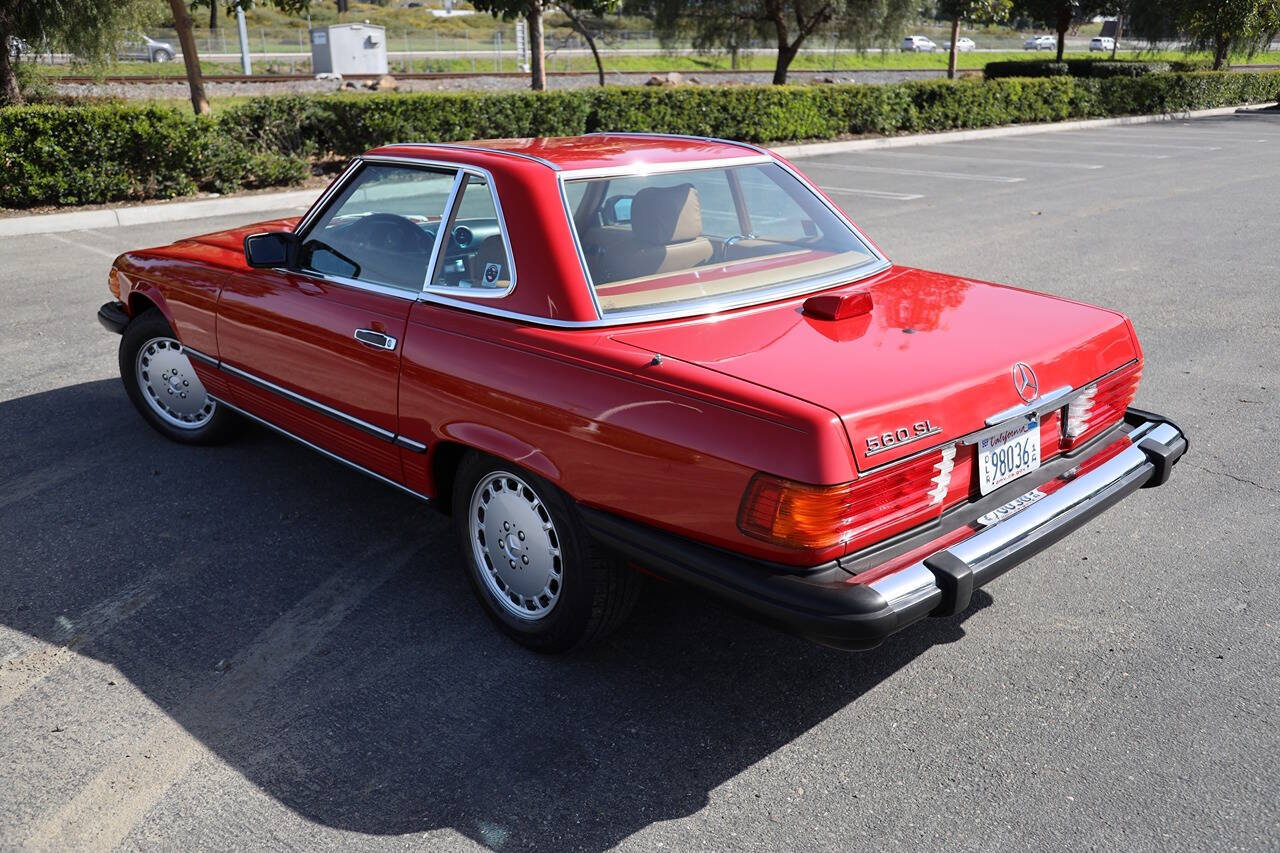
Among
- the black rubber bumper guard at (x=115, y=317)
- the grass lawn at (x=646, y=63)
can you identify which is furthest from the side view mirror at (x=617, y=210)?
the grass lawn at (x=646, y=63)

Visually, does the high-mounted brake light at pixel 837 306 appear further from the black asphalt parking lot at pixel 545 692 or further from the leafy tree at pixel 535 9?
the leafy tree at pixel 535 9

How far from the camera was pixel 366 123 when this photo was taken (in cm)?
1498

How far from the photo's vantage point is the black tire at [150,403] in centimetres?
516

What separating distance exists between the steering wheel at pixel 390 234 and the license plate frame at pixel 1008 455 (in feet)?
6.78

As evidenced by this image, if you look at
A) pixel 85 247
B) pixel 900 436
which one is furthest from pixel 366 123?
pixel 900 436

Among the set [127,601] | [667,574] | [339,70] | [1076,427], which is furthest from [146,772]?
[339,70]

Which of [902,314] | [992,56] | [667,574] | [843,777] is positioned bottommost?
[843,777]

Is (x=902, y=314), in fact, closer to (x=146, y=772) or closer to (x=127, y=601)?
(x=146, y=772)

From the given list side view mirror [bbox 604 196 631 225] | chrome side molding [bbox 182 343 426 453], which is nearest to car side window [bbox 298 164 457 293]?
chrome side molding [bbox 182 343 426 453]

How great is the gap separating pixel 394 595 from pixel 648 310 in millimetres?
1476

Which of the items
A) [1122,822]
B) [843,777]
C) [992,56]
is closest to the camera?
[1122,822]

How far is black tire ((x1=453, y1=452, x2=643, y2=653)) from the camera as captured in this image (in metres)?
3.24

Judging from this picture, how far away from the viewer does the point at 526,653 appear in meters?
3.56

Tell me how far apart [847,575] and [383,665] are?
1614 millimetres
